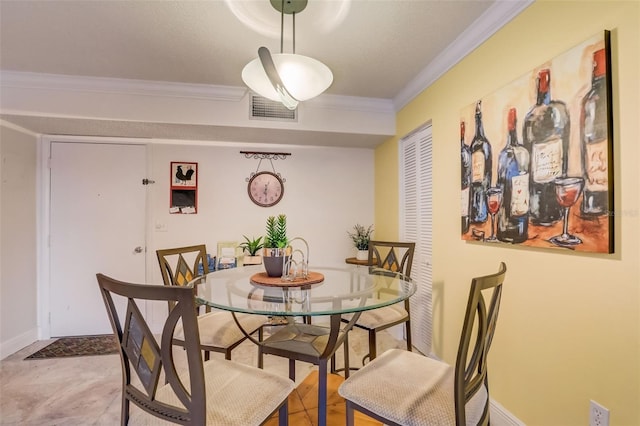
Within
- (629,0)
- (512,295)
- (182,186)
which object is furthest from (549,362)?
(182,186)

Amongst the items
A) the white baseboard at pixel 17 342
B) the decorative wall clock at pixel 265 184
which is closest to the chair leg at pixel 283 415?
the decorative wall clock at pixel 265 184

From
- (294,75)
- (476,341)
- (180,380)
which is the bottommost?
(180,380)

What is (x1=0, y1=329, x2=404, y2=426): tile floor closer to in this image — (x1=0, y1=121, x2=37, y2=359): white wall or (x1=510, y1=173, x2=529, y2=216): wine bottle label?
(x1=0, y1=121, x2=37, y2=359): white wall

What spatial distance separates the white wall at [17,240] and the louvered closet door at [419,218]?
362cm

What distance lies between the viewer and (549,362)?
4.53ft

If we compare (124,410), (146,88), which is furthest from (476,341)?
(146,88)

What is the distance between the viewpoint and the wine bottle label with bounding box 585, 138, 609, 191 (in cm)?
112

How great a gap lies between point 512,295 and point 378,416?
1.01m

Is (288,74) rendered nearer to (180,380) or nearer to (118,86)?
(180,380)

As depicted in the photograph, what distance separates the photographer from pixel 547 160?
52.7 inches

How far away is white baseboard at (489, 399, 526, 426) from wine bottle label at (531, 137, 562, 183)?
1.28 metres

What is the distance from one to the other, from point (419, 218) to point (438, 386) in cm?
167

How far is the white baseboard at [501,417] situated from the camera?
5.17ft

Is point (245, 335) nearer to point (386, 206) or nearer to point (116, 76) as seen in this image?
point (386, 206)
